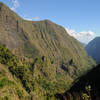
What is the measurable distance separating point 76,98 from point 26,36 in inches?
7832

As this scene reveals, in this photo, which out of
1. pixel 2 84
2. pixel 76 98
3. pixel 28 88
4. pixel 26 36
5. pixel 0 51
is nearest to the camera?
pixel 76 98

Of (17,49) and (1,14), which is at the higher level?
(1,14)

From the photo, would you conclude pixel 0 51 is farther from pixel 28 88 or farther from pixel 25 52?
pixel 25 52

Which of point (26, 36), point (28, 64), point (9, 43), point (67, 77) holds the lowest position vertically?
point (67, 77)

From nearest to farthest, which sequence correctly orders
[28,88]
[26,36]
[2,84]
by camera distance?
[2,84] → [28,88] → [26,36]

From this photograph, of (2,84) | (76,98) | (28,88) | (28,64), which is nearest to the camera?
(76,98)

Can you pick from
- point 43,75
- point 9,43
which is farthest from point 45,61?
point 9,43

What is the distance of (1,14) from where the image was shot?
635ft

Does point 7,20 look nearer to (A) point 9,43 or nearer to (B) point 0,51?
(A) point 9,43

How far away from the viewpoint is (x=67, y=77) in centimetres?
19875

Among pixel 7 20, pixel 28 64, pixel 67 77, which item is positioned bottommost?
pixel 67 77

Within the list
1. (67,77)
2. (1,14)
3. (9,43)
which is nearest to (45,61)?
(67,77)

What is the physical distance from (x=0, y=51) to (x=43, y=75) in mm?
75968

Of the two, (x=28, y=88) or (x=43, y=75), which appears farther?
(x=43, y=75)
